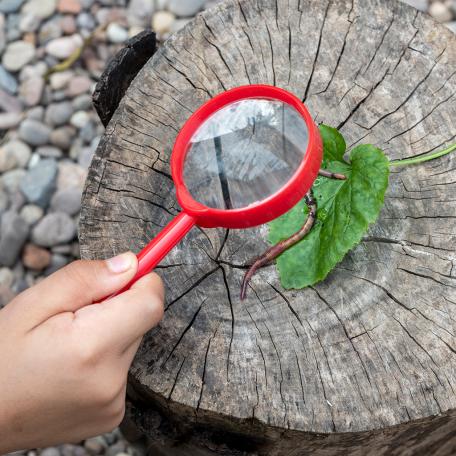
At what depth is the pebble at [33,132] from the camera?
339cm

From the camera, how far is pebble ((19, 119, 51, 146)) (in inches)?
133

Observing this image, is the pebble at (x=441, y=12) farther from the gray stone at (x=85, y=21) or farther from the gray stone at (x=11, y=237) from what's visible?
the gray stone at (x=11, y=237)

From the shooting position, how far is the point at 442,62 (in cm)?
196

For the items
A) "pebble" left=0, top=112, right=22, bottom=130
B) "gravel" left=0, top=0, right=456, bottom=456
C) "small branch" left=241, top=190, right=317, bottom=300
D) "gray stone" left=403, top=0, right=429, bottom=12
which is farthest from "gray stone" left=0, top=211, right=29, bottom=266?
"gray stone" left=403, top=0, right=429, bottom=12

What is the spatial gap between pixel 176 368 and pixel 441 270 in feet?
2.30

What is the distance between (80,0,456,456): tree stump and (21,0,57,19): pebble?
1.93 metres

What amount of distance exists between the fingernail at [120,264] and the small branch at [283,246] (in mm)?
406

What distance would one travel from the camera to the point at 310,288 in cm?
177

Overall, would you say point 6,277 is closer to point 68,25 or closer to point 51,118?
point 51,118

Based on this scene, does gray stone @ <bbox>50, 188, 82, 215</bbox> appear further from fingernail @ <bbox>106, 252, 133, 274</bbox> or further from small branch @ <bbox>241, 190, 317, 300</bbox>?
fingernail @ <bbox>106, 252, 133, 274</bbox>

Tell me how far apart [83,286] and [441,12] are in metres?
2.80

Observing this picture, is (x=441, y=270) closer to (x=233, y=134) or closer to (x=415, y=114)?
(x=415, y=114)

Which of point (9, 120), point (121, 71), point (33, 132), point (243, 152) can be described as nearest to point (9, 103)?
point (9, 120)

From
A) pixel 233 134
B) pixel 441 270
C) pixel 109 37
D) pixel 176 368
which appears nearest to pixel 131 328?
pixel 176 368
